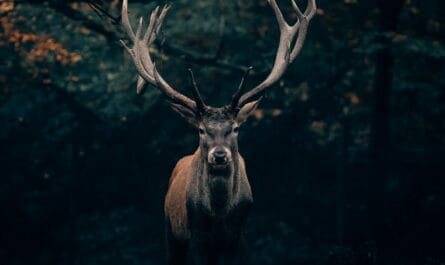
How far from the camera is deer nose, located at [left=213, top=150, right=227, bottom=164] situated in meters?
6.42

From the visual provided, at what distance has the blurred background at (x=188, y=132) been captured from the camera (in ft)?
36.9

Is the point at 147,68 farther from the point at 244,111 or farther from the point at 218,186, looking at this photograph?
the point at 218,186

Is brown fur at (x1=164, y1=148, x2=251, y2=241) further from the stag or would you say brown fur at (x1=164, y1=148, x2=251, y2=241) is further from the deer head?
the deer head

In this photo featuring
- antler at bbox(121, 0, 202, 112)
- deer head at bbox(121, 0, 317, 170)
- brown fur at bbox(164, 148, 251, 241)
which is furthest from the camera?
brown fur at bbox(164, 148, 251, 241)

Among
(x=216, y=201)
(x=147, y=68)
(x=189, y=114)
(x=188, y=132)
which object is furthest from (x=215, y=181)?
(x=188, y=132)

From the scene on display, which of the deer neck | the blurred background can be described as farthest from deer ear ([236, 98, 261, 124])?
the blurred background

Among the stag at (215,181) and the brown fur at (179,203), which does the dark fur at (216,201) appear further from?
the brown fur at (179,203)

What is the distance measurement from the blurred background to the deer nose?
497cm

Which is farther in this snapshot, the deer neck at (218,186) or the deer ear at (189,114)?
the deer ear at (189,114)

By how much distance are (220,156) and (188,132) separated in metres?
5.15

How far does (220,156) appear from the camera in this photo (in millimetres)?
6418

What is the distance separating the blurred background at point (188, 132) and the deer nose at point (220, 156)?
16.3ft

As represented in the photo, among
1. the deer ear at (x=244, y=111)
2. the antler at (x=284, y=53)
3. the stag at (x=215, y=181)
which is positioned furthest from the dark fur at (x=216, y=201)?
the antler at (x=284, y=53)

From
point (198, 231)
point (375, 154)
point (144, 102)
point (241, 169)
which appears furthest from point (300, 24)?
point (144, 102)
